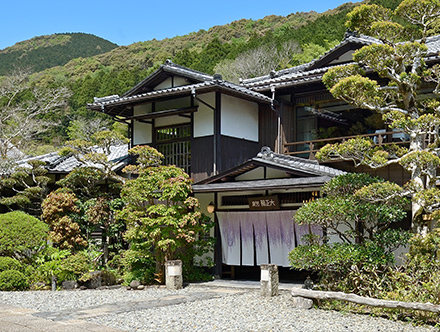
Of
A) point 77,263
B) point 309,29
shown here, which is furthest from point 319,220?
point 309,29

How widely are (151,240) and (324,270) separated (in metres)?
5.99

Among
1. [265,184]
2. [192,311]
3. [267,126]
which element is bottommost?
[192,311]

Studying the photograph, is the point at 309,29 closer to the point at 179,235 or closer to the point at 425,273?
the point at 179,235

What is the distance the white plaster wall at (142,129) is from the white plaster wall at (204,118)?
96.7 inches

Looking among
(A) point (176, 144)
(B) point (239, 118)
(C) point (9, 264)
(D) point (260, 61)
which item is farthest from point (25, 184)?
(D) point (260, 61)

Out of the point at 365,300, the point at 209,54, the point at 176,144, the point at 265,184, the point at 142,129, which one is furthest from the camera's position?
the point at 209,54

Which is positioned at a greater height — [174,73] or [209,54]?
[209,54]

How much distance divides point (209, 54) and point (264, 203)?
39884mm

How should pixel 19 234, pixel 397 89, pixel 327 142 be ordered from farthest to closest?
1. pixel 327 142
2. pixel 19 234
3. pixel 397 89

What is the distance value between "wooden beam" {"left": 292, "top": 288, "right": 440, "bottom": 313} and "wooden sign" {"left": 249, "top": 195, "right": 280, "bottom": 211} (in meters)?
4.45

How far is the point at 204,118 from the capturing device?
1656cm

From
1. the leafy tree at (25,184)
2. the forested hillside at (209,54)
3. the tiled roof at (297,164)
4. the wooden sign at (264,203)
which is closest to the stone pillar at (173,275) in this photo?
the wooden sign at (264,203)

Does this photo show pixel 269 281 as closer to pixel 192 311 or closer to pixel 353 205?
pixel 192 311

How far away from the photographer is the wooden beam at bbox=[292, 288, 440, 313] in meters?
8.32
